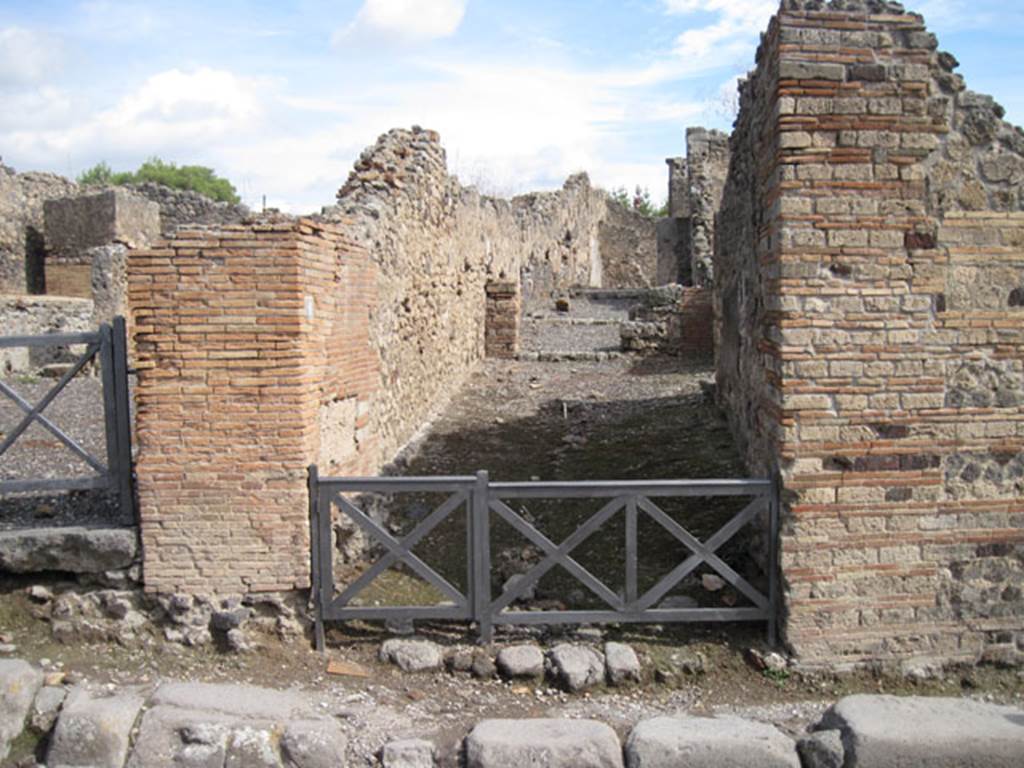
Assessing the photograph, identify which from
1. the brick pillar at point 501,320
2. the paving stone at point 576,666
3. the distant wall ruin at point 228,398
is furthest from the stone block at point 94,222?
the paving stone at point 576,666

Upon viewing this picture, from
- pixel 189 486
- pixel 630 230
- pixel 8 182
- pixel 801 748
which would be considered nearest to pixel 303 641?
pixel 189 486

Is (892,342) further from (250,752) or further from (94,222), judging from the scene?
(94,222)

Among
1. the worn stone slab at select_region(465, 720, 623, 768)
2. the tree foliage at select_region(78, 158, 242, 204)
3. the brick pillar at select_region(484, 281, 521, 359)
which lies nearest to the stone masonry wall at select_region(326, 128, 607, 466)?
the brick pillar at select_region(484, 281, 521, 359)

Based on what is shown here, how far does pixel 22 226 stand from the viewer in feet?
66.7

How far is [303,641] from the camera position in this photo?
502 centimetres

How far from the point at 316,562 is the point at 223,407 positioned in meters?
1.05

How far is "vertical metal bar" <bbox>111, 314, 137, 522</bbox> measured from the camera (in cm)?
521

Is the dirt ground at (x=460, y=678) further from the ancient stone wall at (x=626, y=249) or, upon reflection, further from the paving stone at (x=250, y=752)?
the ancient stone wall at (x=626, y=249)

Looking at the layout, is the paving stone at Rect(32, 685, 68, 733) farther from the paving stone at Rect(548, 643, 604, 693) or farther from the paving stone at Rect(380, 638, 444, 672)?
the paving stone at Rect(548, 643, 604, 693)

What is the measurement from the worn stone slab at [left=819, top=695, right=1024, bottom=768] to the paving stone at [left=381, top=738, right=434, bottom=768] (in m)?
1.97

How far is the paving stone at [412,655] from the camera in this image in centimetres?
484

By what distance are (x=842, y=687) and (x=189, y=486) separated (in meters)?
3.85

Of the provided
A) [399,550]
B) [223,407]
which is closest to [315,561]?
[399,550]

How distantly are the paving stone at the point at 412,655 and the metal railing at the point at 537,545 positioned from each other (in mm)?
150
